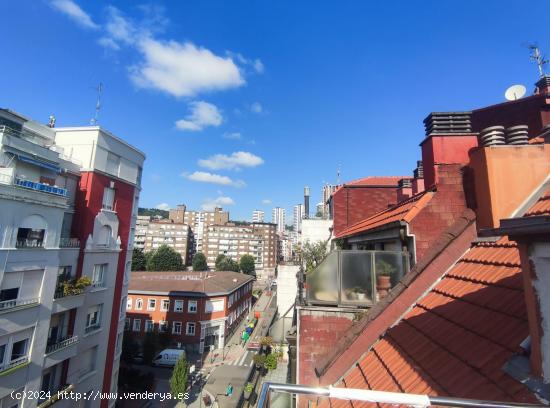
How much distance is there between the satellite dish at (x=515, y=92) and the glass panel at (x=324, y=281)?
929 centimetres

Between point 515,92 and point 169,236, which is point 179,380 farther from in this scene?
point 169,236

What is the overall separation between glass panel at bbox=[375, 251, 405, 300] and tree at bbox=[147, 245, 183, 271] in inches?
3206

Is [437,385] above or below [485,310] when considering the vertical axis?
below

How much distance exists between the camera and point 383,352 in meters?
4.83

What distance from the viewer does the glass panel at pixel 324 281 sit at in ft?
23.2

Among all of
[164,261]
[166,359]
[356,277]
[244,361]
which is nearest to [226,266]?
[164,261]

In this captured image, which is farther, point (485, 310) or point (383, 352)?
point (383, 352)

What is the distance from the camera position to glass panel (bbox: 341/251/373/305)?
6.90m

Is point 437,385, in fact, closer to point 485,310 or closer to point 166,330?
point 485,310

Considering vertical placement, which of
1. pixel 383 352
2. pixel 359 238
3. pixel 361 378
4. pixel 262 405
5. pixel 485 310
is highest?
pixel 359 238

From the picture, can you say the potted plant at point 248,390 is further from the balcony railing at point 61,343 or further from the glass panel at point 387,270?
the glass panel at point 387,270

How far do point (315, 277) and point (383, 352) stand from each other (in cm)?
259

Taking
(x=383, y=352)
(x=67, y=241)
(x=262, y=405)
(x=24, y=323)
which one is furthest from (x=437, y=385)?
(x=67, y=241)

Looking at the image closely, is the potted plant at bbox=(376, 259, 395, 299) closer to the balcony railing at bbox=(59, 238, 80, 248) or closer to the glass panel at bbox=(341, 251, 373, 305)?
the glass panel at bbox=(341, 251, 373, 305)
